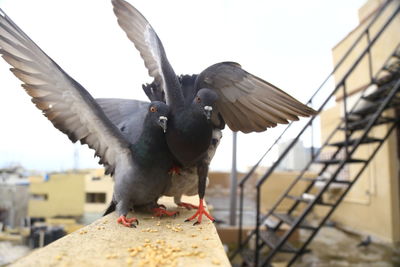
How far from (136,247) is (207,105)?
2.26 feet

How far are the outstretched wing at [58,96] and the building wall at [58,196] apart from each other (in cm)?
1272

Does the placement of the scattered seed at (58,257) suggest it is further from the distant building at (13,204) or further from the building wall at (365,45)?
the distant building at (13,204)

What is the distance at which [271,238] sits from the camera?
3.89 m

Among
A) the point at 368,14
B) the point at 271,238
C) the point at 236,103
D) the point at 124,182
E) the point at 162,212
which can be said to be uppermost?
the point at 368,14

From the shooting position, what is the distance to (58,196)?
13281mm

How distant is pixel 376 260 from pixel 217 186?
19.5ft

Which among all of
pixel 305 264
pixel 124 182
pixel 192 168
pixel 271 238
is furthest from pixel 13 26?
pixel 305 264

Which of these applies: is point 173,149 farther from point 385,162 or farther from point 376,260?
point 385,162

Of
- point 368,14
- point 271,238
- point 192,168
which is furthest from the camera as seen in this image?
point 368,14

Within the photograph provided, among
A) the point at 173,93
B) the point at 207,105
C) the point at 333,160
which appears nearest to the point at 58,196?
the point at 333,160

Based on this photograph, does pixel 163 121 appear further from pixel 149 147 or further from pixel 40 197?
pixel 40 197

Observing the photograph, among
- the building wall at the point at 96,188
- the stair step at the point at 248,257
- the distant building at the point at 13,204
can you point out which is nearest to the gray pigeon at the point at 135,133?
the stair step at the point at 248,257

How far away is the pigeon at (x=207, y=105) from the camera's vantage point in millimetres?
1389

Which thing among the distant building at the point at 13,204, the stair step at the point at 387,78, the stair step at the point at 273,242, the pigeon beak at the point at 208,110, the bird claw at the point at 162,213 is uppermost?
the stair step at the point at 387,78
